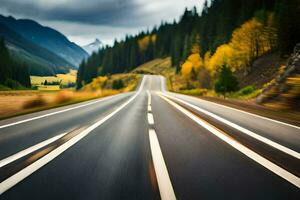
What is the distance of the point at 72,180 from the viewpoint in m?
2.82

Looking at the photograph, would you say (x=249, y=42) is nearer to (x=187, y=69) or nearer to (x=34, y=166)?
(x=187, y=69)

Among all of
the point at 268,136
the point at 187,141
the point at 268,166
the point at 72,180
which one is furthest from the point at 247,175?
the point at 268,136

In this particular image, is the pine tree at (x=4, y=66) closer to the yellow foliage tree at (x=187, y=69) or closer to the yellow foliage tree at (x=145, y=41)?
the yellow foliage tree at (x=187, y=69)

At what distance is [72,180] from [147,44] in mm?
160758

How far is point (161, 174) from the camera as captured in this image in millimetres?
2994

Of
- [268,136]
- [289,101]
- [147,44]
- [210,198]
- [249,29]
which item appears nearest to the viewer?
[210,198]

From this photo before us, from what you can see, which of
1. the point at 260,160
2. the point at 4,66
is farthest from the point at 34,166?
the point at 4,66

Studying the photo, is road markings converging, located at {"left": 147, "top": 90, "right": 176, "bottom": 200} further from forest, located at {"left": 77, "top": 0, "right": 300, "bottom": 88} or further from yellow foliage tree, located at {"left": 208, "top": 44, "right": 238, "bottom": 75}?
yellow foliage tree, located at {"left": 208, "top": 44, "right": 238, "bottom": 75}

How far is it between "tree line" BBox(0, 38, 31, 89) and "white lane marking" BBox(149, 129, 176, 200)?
329 ft

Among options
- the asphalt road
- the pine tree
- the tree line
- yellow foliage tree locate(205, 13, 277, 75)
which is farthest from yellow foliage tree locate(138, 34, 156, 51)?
the asphalt road

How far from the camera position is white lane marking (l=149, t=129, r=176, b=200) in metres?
2.44

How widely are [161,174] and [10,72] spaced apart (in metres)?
110

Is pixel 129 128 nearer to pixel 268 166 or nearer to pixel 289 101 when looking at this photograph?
pixel 268 166

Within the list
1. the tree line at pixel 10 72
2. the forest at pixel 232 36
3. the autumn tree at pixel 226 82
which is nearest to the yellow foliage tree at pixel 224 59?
the forest at pixel 232 36
